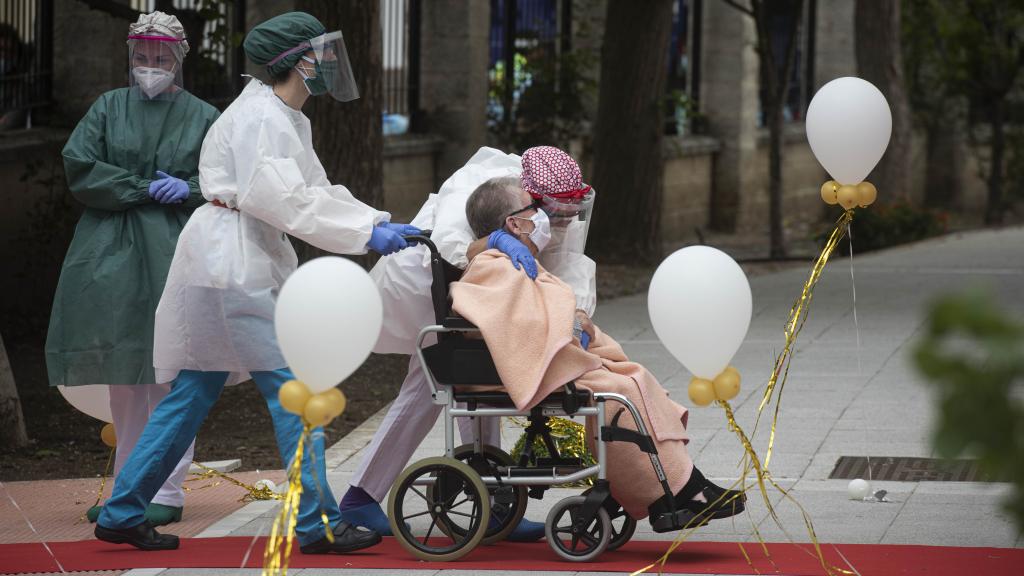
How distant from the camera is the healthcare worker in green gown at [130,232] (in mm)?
5555

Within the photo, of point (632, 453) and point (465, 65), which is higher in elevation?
point (465, 65)

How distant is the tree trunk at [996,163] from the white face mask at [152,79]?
20.8 metres

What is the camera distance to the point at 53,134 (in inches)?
442

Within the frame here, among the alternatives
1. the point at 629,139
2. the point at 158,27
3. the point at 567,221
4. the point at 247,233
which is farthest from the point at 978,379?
the point at 629,139

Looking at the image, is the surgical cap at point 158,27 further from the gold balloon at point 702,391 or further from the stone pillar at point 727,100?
the stone pillar at point 727,100

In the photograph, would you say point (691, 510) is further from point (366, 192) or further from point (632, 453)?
point (366, 192)

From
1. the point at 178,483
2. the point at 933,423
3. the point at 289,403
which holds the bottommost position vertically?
the point at 178,483

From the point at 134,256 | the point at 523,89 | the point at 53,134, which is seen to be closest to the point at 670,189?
the point at 523,89

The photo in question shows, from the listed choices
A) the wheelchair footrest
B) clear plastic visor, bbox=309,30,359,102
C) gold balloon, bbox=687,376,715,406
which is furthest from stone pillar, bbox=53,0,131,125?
gold balloon, bbox=687,376,715,406

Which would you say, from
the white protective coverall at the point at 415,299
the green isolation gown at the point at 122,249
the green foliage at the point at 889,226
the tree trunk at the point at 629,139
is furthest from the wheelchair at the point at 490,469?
the green foliage at the point at 889,226

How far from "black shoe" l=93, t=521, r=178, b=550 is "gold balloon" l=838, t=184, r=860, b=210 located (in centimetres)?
256

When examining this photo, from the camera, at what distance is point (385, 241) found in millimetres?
4797

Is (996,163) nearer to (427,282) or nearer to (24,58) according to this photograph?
(24,58)

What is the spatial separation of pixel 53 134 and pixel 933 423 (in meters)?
10.3
